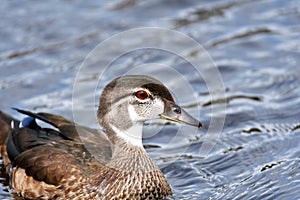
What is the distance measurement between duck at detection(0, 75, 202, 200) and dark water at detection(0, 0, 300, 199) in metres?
0.55

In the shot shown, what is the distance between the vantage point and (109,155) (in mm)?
8984

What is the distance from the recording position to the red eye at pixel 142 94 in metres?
8.52

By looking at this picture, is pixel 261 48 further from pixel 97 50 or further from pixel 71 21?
pixel 71 21

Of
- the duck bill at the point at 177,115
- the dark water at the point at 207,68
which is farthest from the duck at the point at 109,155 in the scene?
the dark water at the point at 207,68

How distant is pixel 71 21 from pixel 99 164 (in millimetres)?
6231

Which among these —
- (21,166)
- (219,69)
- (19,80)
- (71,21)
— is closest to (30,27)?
(71,21)

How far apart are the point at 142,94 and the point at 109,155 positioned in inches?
40.0

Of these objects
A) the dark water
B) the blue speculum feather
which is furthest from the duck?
the dark water

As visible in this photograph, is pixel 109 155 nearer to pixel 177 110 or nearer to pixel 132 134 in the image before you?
pixel 132 134

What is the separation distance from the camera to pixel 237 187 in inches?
358

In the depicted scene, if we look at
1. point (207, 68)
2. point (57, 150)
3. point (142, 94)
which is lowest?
point (57, 150)

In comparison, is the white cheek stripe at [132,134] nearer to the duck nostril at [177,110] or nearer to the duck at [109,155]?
the duck at [109,155]

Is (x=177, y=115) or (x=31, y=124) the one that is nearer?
(x=177, y=115)

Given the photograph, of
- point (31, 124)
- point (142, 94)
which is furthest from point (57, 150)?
point (142, 94)
